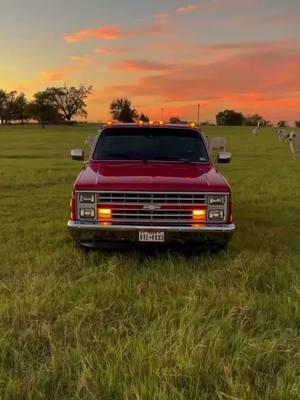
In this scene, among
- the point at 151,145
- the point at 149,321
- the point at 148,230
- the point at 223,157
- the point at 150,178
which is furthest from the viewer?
the point at 223,157

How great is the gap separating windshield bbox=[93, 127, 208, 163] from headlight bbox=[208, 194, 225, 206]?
1.37 m

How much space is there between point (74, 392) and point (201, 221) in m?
3.68

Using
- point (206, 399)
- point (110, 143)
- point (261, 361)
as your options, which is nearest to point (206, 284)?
point (261, 361)

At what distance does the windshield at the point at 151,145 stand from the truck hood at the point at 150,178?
1.03 feet

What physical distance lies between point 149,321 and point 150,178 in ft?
8.38

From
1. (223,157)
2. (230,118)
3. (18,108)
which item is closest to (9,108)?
(18,108)

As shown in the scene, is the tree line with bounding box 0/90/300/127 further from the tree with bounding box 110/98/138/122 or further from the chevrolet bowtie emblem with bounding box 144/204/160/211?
the chevrolet bowtie emblem with bounding box 144/204/160/211

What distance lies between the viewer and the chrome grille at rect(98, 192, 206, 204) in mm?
7125

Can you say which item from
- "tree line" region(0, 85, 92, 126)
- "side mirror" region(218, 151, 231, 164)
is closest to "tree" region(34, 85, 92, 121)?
"tree line" region(0, 85, 92, 126)

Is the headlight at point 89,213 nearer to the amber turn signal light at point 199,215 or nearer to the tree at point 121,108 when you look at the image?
the amber turn signal light at point 199,215

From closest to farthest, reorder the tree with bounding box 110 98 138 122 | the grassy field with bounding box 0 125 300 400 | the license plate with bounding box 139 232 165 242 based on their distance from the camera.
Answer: the grassy field with bounding box 0 125 300 400, the license plate with bounding box 139 232 165 242, the tree with bounding box 110 98 138 122

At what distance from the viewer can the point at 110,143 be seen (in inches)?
342

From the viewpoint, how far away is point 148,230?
278 inches

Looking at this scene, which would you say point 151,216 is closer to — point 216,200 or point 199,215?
point 199,215
